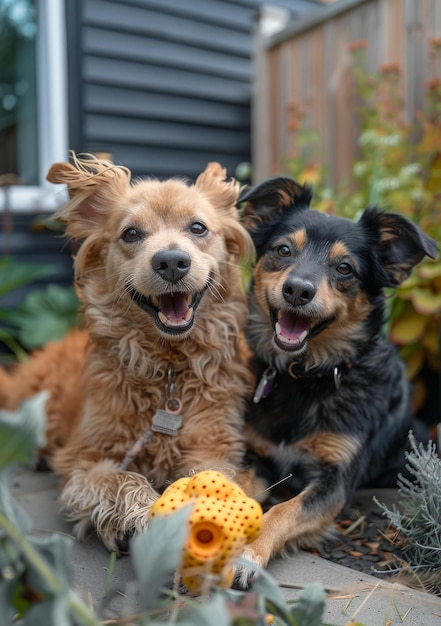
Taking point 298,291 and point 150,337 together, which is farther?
point 150,337

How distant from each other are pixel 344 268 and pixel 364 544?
1.10 metres

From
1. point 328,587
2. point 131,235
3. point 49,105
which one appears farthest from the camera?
point 49,105

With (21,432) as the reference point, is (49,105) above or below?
above

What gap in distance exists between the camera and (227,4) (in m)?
6.29

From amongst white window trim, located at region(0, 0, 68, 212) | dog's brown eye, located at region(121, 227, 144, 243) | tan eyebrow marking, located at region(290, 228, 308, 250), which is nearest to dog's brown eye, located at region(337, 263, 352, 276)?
tan eyebrow marking, located at region(290, 228, 308, 250)

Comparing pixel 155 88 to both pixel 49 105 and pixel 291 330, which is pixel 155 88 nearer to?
pixel 49 105

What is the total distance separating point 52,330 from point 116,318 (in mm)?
2351

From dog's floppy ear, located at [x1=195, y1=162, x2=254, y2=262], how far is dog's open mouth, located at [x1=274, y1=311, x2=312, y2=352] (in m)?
0.38

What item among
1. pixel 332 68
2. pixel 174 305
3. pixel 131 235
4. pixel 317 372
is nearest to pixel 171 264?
pixel 174 305

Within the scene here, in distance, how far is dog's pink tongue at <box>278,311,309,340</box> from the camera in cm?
250

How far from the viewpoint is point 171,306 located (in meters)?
2.43

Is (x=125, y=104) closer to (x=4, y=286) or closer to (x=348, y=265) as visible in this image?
(x=4, y=286)

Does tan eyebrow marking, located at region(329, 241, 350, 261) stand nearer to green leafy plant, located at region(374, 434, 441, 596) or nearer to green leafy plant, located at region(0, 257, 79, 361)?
green leafy plant, located at region(374, 434, 441, 596)

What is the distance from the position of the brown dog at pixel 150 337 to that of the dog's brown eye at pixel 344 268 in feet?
1.41
